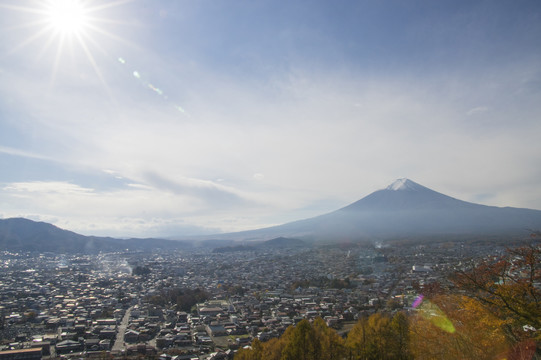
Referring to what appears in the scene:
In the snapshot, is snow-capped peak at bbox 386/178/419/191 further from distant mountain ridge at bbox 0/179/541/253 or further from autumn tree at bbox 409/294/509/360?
autumn tree at bbox 409/294/509/360

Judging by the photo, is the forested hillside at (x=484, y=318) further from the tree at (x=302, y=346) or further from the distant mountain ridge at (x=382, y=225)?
the distant mountain ridge at (x=382, y=225)

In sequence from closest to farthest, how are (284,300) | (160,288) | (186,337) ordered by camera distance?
1. (186,337)
2. (284,300)
3. (160,288)

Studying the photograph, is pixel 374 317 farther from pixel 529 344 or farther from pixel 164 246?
pixel 164 246

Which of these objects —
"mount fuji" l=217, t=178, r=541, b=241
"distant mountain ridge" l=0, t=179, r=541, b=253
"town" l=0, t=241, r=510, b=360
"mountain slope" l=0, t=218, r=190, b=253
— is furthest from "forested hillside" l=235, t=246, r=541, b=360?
"mountain slope" l=0, t=218, r=190, b=253

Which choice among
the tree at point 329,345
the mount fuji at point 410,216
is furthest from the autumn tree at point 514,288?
the mount fuji at point 410,216

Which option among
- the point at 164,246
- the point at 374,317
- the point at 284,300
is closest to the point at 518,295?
the point at 374,317

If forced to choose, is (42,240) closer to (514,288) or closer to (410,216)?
(514,288)

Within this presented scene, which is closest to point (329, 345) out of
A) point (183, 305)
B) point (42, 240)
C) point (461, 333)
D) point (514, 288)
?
point (461, 333)
